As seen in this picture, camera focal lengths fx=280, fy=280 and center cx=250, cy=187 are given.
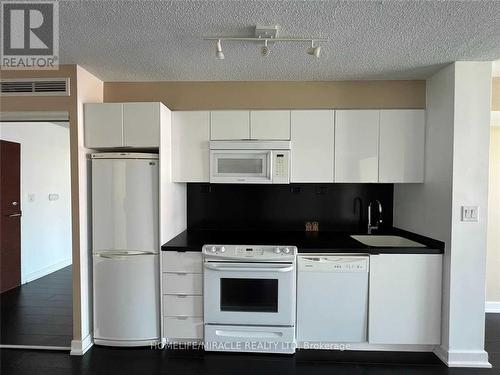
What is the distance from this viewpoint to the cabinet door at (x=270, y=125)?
2.71 meters

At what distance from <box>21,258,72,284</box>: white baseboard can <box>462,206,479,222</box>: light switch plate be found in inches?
208

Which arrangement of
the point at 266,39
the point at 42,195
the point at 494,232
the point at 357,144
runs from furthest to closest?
1. the point at 42,195
2. the point at 494,232
3. the point at 357,144
4. the point at 266,39

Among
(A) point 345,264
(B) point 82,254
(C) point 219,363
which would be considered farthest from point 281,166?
(B) point 82,254

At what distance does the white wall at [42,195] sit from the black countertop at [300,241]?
2.70 meters

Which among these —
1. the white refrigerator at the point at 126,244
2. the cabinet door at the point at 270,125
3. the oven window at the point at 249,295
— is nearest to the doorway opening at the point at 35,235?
the white refrigerator at the point at 126,244

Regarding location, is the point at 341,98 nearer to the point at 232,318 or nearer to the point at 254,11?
the point at 254,11

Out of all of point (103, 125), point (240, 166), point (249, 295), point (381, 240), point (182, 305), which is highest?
point (103, 125)

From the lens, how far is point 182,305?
2477 millimetres

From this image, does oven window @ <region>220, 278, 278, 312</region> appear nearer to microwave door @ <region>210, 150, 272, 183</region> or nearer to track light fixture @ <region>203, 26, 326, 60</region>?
microwave door @ <region>210, 150, 272, 183</region>

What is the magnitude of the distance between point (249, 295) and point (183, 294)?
0.58 meters

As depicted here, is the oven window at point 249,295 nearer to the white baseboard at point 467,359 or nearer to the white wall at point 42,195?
the white baseboard at point 467,359

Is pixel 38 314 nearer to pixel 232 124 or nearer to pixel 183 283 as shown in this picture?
pixel 183 283

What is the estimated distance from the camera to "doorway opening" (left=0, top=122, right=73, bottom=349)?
9.43 ft

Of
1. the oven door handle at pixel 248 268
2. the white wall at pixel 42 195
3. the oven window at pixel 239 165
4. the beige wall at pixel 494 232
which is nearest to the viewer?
the oven door handle at pixel 248 268
